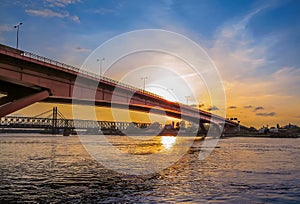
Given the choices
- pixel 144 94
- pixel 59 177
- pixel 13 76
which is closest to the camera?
pixel 59 177

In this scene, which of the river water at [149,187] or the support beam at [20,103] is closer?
the river water at [149,187]

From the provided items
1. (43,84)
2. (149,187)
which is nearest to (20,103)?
(43,84)

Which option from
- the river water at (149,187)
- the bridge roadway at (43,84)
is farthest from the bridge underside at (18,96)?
the river water at (149,187)

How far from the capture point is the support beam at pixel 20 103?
55531 mm

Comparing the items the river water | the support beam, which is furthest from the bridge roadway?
the river water

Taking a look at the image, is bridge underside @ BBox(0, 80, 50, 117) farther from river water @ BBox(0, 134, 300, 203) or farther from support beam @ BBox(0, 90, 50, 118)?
river water @ BBox(0, 134, 300, 203)

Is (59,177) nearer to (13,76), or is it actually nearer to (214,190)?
(214,190)

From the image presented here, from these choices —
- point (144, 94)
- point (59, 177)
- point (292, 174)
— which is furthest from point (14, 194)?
point (144, 94)

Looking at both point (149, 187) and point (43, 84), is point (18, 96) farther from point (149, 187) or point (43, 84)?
point (149, 187)

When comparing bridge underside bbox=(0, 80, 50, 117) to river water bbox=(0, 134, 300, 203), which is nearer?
river water bbox=(0, 134, 300, 203)

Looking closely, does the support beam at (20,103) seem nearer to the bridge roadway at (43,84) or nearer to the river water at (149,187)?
the bridge roadway at (43,84)

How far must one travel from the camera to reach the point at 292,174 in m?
30.3

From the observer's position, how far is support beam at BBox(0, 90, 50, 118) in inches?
2186

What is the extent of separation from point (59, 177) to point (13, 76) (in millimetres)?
31937
